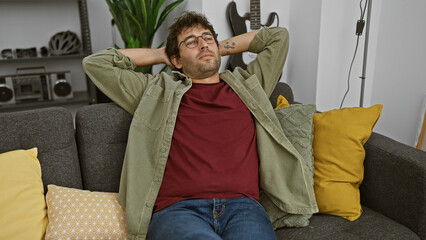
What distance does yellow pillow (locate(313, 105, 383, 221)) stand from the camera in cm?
146

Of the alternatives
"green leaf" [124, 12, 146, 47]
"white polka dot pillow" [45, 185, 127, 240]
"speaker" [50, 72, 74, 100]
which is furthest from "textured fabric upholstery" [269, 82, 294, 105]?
"speaker" [50, 72, 74, 100]

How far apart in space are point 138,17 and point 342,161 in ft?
6.10

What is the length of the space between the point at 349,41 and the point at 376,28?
27 cm

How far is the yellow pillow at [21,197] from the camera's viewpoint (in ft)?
4.07

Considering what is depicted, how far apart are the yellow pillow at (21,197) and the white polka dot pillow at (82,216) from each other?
0.04 meters

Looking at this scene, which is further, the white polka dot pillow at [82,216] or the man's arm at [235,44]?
the man's arm at [235,44]

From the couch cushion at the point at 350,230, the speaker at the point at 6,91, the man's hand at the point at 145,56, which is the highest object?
the man's hand at the point at 145,56

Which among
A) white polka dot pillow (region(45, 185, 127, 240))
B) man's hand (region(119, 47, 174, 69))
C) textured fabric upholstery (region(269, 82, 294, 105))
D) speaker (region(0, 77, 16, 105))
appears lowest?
white polka dot pillow (region(45, 185, 127, 240))

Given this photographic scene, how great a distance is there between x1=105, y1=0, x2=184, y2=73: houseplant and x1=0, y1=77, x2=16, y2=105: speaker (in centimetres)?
106

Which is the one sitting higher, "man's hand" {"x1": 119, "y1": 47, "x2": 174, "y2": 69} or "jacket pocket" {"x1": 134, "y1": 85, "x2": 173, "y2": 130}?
"man's hand" {"x1": 119, "y1": 47, "x2": 174, "y2": 69}

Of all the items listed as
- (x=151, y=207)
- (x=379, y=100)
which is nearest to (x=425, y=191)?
A: (x=151, y=207)

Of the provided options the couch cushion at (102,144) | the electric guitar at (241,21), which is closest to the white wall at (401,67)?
the electric guitar at (241,21)

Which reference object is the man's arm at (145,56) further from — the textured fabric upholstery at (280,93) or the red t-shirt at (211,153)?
the textured fabric upholstery at (280,93)

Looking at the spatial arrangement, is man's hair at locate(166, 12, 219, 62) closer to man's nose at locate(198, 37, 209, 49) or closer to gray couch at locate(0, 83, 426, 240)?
man's nose at locate(198, 37, 209, 49)
